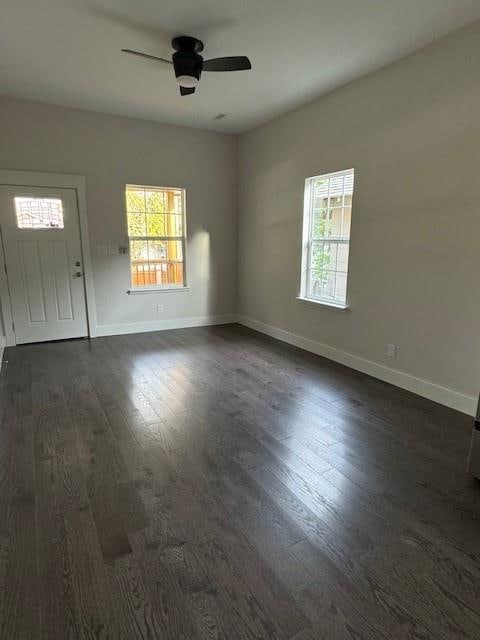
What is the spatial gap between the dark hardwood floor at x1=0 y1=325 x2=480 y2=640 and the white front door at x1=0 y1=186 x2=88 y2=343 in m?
1.61

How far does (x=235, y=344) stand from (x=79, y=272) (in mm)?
2344

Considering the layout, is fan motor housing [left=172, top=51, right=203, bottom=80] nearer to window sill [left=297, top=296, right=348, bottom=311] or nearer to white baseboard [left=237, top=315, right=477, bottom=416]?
window sill [left=297, top=296, right=348, bottom=311]

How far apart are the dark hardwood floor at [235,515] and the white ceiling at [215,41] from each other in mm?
2950

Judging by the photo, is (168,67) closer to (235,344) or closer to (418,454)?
(235,344)

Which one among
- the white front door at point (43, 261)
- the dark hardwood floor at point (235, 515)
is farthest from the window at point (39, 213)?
the dark hardwood floor at point (235, 515)

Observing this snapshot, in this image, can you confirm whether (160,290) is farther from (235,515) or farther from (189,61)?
(235,515)

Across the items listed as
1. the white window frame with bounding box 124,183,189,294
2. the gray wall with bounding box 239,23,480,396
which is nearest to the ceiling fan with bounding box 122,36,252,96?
the gray wall with bounding box 239,23,480,396

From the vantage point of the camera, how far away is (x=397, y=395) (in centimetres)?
330

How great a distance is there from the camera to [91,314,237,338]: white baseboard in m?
5.22

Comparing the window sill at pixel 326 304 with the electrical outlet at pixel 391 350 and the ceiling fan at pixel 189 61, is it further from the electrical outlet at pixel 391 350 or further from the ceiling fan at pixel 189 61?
the ceiling fan at pixel 189 61

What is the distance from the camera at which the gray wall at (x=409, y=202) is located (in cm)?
282

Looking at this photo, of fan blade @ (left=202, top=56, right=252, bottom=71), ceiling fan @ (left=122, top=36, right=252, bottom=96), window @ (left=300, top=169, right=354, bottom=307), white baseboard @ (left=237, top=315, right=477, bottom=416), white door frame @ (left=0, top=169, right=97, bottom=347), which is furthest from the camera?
white door frame @ (left=0, top=169, right=97, bottom=347)

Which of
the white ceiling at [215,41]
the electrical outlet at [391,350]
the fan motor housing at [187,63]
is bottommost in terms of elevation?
the electrical outlet at [391,350]

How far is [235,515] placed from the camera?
1837 millimetres
